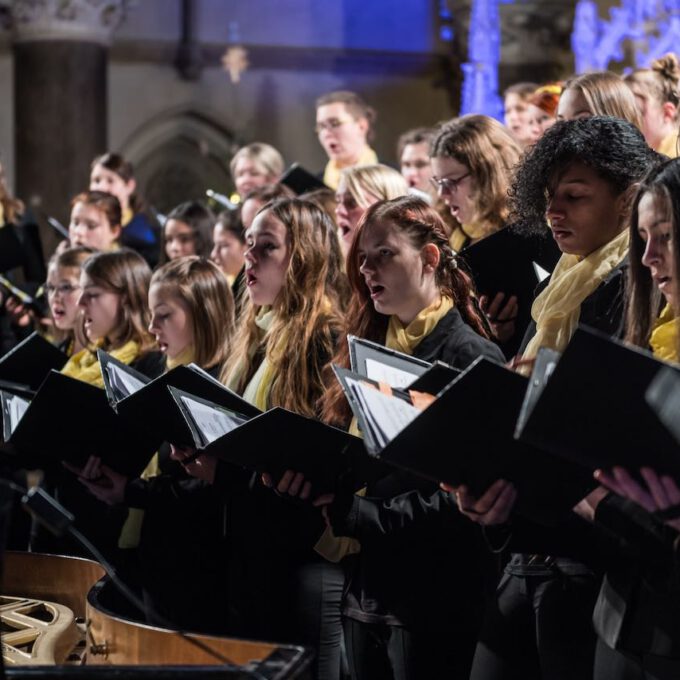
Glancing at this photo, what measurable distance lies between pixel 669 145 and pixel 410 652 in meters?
1.59

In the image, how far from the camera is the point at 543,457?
2.18 metres

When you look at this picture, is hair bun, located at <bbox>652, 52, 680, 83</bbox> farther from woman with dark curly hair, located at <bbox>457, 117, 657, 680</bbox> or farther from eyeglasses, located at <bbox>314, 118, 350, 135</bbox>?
eyeglasses, located at <bbox>314, 118, 350, 135</bbox>

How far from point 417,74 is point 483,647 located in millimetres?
9061

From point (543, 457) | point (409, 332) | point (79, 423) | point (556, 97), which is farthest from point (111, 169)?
point (543, 457)

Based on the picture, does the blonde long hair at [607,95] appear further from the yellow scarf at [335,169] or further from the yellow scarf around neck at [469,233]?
the yellow scarf at [335,169]

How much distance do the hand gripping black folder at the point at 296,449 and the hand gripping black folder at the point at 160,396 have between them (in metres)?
0.06

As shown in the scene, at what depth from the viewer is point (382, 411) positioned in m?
2.26

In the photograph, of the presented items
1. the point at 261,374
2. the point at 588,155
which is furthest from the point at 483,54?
the point at 588,155

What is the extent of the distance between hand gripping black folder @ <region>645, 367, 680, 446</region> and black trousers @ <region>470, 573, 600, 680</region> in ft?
2.65

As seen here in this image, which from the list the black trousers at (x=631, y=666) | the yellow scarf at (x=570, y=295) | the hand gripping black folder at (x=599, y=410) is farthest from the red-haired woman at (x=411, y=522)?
the hand gripping black folder at (x=599, y=410)

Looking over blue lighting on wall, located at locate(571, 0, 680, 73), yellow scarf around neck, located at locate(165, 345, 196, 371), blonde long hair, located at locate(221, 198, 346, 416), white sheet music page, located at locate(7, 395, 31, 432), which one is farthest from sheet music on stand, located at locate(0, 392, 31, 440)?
blue lighting on wall, located at locate(571, 0, 680, 73)

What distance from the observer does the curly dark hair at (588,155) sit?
2729mm

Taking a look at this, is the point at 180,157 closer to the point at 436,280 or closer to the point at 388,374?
the point at 436,280

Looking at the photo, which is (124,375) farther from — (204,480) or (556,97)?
(556,97)
